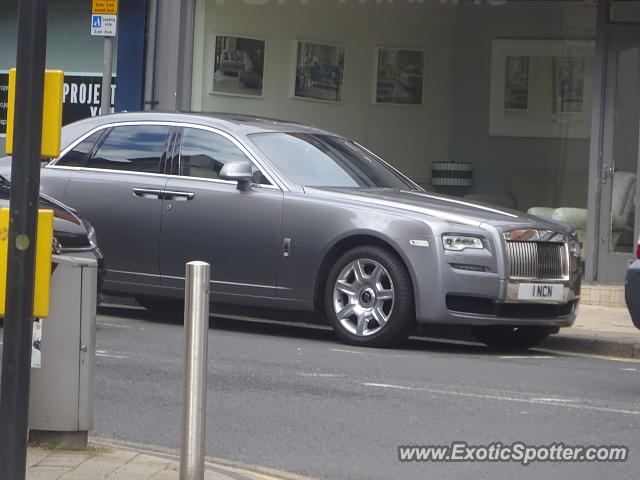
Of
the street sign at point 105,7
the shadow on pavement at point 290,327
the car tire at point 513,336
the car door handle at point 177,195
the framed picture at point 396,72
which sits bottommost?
the shadow on pavement at point 290,327

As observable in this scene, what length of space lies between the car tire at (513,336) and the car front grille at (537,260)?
2.24 ft

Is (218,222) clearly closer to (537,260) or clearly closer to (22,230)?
(537,260)

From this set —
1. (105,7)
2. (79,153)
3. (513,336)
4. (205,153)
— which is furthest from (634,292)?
(105,7)

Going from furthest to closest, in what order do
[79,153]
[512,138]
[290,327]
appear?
1. [512,138]
2. [290,327]
3. [79,153]

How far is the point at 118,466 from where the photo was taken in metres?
5.89

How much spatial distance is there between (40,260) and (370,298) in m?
5.63

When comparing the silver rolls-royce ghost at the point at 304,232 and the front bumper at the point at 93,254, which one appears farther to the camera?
the front bumper at the point at 93,254

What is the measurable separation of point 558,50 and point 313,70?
2.86 m

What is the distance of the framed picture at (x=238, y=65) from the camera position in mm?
16391

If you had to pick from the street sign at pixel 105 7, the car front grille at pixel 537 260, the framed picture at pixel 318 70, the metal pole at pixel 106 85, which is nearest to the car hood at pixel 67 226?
the car front grille at pixel 537 260

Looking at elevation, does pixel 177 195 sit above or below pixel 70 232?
above

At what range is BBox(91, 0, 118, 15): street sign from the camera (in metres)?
14.6

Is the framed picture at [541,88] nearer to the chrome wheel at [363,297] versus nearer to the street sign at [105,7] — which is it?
the street sign at [105,7]

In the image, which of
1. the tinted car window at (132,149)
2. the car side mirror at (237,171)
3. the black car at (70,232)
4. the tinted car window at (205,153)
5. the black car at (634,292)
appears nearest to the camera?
the black car at (634,292)
